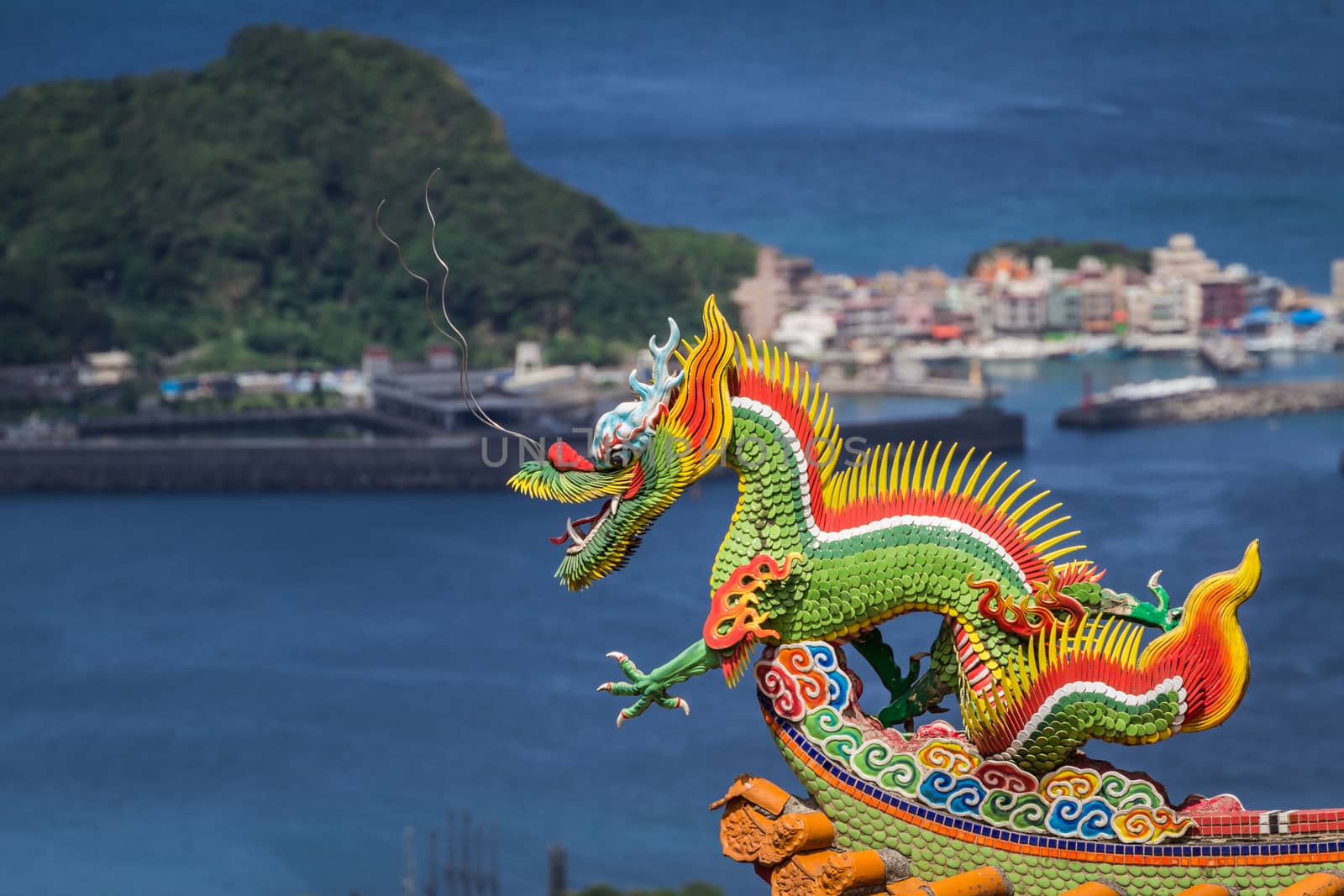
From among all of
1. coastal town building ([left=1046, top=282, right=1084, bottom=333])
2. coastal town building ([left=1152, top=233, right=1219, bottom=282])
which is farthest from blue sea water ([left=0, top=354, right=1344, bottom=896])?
coastal town building ([left=1152, top=233, right=1219, bottom=282])

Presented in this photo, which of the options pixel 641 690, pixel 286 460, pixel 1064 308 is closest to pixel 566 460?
pixel 641 690

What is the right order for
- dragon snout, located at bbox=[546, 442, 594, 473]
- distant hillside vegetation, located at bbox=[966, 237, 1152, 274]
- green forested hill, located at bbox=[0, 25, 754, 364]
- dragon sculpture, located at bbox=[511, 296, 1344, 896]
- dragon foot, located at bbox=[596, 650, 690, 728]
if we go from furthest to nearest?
1. distant hillside vegetation, located at bbox=[966, 237, 1152, 274]
2. green forested hill, located at bbox=[0, 25, 754, 364]
3. dragon snout, located at bbox=[546, 442, 594, 473]
4. dragon foot, located at bbox=[596, 650, 690, 728]
5. dragon sculpture, located at bbox=[511, 296, 1344, 896]

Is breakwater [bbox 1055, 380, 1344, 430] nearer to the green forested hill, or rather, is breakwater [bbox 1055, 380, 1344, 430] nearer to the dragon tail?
the green forested hill

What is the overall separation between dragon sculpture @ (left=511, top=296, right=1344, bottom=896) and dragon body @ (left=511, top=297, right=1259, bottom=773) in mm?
13

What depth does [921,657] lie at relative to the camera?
15.6 m

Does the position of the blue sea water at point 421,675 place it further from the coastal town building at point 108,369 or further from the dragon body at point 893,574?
the dragon body at point 893,574

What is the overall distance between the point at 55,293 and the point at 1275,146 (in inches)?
2495

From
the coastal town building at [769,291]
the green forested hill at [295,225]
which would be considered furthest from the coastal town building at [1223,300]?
the green forested hill at [295,225]

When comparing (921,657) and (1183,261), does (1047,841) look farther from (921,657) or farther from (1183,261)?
(1183,261)

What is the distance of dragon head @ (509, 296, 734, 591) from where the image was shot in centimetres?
1516

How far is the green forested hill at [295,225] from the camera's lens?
116438 millimetres

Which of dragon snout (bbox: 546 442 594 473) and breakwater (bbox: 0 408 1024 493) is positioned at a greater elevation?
dragon snout (bbox: 546 442 594 473)

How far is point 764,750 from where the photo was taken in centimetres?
5538

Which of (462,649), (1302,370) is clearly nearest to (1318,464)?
(1302,370)
